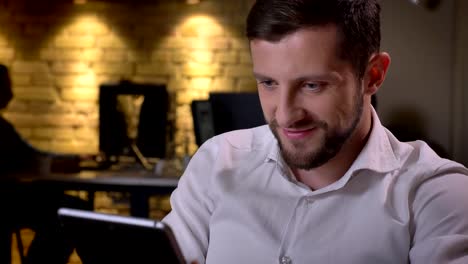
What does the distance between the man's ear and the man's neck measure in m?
0.06

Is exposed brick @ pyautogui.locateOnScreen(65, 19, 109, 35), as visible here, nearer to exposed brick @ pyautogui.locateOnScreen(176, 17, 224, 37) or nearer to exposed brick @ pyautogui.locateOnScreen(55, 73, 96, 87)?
exposed brick @ pyautogui.locateOnScreen(55, 73, 96, 87)

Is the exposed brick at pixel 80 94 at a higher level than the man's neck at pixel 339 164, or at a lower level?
lower

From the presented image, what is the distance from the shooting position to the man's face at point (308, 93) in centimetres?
107

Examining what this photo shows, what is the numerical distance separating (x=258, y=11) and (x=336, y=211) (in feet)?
1.21

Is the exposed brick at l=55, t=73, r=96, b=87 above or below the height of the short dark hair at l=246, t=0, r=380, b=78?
below

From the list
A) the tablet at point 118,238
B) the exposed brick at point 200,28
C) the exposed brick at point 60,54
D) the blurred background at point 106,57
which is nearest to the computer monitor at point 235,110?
the tablet at point 118,238

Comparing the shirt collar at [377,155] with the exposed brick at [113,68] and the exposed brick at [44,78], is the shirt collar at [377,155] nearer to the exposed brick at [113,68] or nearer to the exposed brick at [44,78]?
the exposed brick at [113,68]

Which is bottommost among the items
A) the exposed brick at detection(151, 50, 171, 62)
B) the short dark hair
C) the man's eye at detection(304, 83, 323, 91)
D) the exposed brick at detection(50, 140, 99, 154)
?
the exposed brick at detection(50, 140, 99, 154)

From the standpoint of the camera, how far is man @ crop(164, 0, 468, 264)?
1.06 m

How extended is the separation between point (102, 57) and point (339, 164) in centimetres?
445

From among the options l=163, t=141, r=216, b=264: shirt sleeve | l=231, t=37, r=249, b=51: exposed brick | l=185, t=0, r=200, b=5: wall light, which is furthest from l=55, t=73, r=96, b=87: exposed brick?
l=163, t=141, r=216, b=264: shirt sleeve

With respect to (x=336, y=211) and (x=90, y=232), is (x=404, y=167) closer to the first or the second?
(x=336, y=211)

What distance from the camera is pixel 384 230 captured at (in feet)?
3.50

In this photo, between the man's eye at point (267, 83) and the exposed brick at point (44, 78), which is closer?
the man's eye at point (267, 83)
